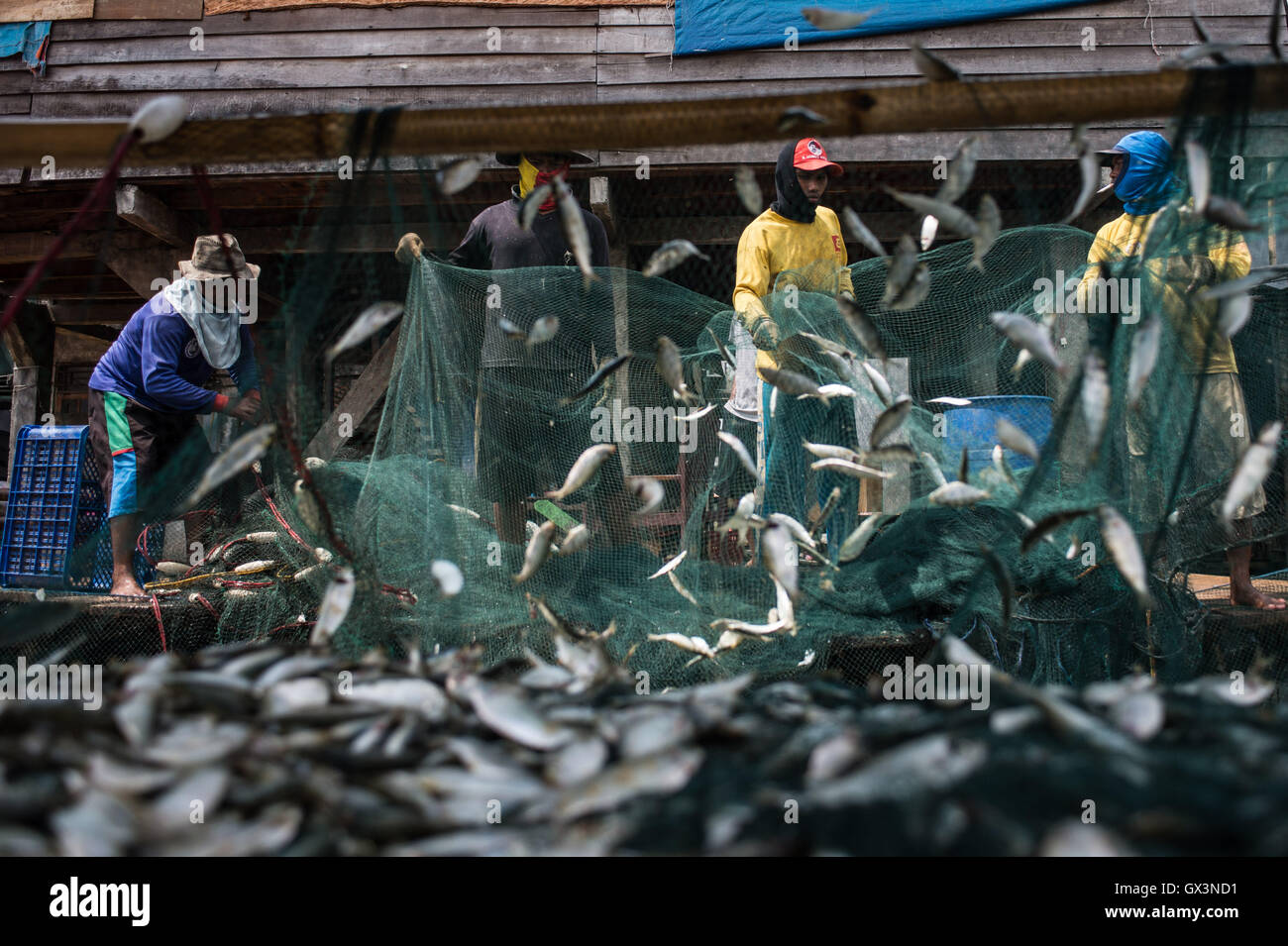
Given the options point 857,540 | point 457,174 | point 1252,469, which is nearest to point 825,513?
point 857,540

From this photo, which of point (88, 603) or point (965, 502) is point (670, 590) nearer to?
point (965, 502)

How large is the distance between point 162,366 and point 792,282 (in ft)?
10.4

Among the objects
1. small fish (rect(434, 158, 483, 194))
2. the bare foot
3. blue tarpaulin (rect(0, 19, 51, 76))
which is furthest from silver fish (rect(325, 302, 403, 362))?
blue tarpaulin (rect(0, 19, 51, 76))

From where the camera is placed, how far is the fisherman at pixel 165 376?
4.73 m

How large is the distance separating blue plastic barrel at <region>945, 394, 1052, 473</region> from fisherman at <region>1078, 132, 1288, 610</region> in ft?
1.80

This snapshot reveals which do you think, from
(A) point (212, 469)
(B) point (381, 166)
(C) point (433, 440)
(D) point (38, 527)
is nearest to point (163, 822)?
(A) point (212, 469)

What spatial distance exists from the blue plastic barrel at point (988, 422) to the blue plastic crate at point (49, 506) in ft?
13.8

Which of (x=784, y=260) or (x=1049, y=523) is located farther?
(x=784, y=260)

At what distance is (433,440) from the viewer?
4.38 metres

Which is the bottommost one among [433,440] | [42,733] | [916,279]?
[42,733]

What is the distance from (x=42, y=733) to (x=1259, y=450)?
9.36ft

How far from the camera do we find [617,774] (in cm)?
169

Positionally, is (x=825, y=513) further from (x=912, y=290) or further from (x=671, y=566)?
(x=912, y=290)

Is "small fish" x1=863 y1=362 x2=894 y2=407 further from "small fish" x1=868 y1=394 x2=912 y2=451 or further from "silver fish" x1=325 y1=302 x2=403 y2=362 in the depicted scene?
"silver fish" x1=325 y1=302 x2=403 y2=362
